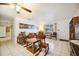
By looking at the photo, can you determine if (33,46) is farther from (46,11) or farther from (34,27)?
(46,11)

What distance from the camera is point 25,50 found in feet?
6.99

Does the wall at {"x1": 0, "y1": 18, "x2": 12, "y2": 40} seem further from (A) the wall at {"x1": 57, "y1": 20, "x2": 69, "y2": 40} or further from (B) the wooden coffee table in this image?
(A) the wall at {"x1": 57, "y1": 20, "x2": 69, "y2": 40}

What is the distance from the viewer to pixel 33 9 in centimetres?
213

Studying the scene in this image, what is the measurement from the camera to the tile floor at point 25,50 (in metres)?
2.09

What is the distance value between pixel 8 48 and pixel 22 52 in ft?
0.78

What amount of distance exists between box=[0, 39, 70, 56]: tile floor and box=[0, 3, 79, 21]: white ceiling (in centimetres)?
40

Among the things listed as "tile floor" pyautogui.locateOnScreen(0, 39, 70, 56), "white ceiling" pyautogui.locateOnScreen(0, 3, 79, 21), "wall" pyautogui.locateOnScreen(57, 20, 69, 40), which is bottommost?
"tile floor" pyautogui.locateOnScreen(0, 39, 70, 56)

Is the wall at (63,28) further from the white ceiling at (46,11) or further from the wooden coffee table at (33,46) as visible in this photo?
the wooden coffee table at (33,46)

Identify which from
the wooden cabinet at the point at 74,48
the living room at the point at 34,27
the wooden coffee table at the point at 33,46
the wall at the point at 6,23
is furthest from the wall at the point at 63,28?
the wall at the point at 6,23

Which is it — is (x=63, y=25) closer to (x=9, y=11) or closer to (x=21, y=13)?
(x=21, y=13)

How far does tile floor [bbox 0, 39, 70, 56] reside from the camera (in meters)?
2.09

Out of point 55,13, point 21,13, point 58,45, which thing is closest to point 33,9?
point 21,13

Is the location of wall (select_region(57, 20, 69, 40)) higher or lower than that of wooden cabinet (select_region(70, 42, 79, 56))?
higher

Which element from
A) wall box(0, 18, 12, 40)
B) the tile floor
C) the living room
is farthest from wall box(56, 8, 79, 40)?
wall box(0, 18, 12, 40)
